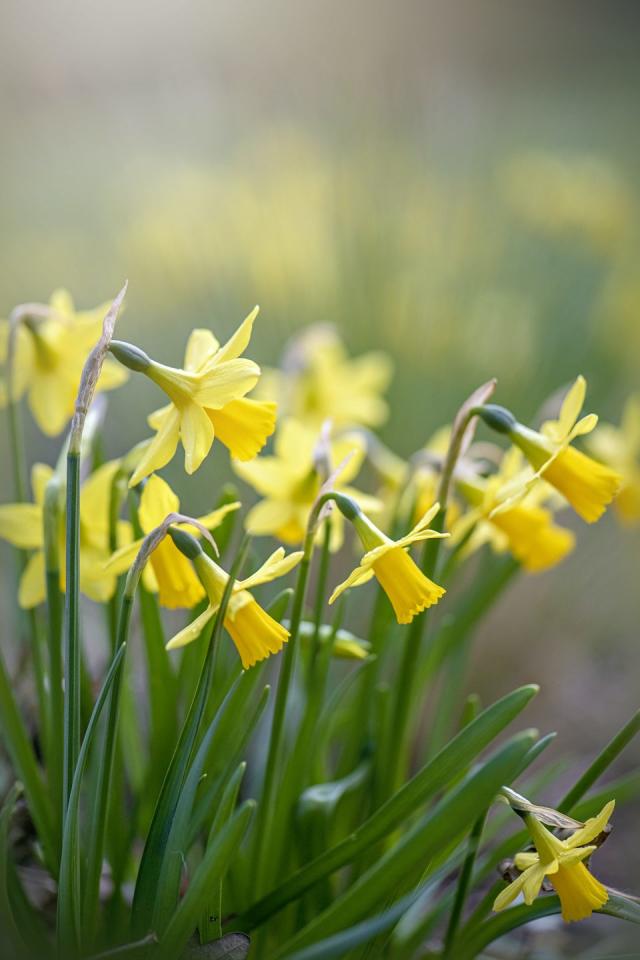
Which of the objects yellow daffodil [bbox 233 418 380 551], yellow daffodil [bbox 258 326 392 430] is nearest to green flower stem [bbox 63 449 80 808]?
yellow daffodil [bbox 233 418 380 551]

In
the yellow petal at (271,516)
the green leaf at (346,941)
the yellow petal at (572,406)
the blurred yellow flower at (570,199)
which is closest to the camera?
the green leaf at (346,941)

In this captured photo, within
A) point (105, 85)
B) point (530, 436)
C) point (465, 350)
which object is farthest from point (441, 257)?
point (105, 85)

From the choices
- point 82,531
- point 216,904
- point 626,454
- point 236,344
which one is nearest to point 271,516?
point 82,531

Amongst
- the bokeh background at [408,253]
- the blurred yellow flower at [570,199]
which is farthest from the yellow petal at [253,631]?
the blurred yellow flower at [570,199]

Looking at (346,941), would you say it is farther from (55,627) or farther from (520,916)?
(55,627)

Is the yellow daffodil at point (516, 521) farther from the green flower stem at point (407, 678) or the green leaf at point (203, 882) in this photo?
the green leaf at point (203, 882)

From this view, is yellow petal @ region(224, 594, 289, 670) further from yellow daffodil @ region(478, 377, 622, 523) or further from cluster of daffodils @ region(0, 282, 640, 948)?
yellow daffodil @ region(478, 377, 622, 523)
